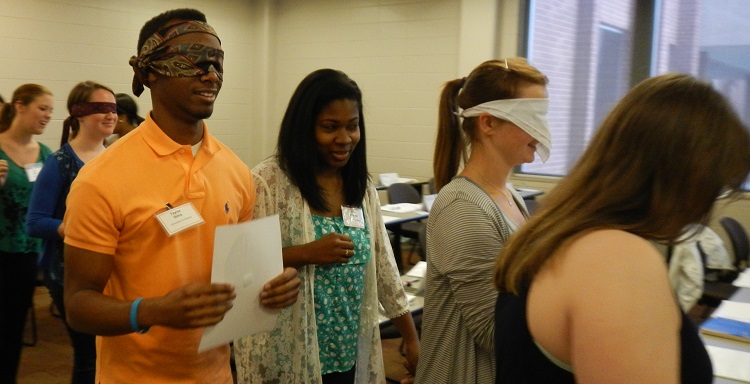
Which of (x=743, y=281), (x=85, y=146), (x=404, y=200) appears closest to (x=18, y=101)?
(x=85, y=146)

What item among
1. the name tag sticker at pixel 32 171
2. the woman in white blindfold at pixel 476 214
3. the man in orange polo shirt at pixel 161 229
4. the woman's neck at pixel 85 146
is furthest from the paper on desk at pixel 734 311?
the name tag sticker at pixel 32 171

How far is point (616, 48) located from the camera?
676cm

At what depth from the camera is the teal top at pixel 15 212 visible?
9.91 ft

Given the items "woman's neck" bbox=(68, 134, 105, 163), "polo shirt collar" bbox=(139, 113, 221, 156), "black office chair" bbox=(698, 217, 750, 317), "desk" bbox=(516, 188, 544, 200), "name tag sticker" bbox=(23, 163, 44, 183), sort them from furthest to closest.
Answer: "desk" bbox=(516, 188, 544, 200)
"black office chair" bbox=(698, 217, 750, 317)
"name tag sticker" bbox=(23, 163, 44, 183)
"woman's neck" bbox=(68, 134, 105, 163)
"polo shirt collar" bbox=(139, 113, 221, 156)

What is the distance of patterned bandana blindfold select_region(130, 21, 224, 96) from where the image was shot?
1.38 metres

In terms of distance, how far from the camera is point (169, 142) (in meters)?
1.40

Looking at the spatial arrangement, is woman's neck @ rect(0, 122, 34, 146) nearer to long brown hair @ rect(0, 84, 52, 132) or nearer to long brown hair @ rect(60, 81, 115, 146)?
long brown hair @ rect(0, 84, 52, 132)

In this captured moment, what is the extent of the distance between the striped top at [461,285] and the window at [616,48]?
5.15 metres

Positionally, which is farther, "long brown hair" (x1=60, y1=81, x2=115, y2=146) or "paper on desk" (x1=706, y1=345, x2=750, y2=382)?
"long brown hair" (x1=60, y1=81, x2=115, y2=146)

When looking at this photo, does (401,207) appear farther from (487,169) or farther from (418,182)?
(487,169)

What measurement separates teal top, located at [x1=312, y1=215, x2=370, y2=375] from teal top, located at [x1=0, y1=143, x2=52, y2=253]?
1.80 meters

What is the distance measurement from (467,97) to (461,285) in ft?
1.73

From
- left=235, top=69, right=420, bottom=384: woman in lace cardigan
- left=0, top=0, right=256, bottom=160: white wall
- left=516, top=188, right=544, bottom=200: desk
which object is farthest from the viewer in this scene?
left=0, top=0, right=256, bottom=160: white wall

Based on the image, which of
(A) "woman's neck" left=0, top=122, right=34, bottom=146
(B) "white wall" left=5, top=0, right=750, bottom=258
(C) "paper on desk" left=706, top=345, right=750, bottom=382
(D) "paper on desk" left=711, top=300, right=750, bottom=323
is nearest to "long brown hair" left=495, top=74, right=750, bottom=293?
(C) "paper on desk" left=706, top=345, right=750, bottom=382
